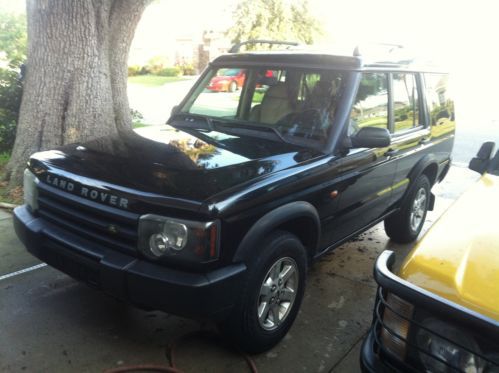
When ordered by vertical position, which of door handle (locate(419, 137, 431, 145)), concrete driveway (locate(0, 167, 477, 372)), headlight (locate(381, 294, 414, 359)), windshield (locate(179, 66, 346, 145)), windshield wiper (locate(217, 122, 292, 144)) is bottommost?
concrete driveway (locate(0, 167, 477, 372))

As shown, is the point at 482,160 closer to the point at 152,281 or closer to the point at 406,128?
the point at 406,128

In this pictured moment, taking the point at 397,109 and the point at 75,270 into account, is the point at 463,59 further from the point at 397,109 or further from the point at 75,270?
the point at 75,270

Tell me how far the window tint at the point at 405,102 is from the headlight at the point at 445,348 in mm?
2722

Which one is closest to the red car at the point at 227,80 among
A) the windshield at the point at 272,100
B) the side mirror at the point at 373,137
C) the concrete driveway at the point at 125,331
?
the windshield at the point at 272,100

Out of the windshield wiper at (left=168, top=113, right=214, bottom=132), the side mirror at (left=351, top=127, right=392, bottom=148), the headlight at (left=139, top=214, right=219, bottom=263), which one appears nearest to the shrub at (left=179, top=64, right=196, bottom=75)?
the windshield wiper at (left=168, top=113, right=214, bottom=132)

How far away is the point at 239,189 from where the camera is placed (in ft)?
8.70

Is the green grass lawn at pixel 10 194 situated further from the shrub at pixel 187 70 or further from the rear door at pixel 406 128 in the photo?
the shrub at pixel 187 70

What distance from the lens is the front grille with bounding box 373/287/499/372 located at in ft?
5.63

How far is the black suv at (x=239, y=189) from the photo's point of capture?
254 cm

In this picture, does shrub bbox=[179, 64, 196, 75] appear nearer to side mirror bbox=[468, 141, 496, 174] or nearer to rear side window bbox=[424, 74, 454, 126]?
rear side window bbox=[424, 74, 454, 126]

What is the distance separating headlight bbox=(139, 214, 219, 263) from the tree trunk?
337cm

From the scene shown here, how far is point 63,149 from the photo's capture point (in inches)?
134

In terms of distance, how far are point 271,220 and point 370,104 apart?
5.46 ft

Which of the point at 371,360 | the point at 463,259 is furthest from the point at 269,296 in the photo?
the point at 463,259
